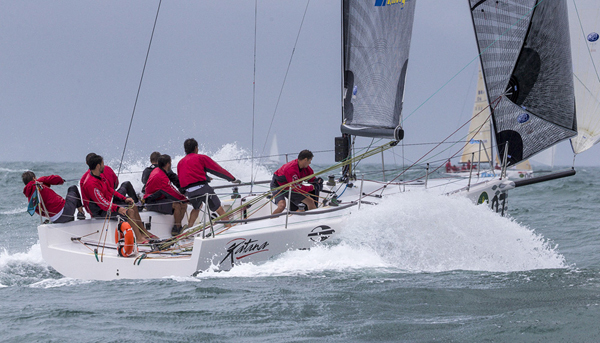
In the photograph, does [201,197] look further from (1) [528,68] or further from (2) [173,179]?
(1) [528,68]

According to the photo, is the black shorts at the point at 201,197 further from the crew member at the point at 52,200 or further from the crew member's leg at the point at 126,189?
the crew member at the point at 52,200

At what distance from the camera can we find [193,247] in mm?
5461

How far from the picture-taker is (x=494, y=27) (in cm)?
767

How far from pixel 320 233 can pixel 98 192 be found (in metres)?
2.56

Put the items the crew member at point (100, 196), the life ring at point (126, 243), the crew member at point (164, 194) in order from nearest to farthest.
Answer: the life ring at point (126, 243), the crew member at point (100, 196), the crew member at point (164, 194)

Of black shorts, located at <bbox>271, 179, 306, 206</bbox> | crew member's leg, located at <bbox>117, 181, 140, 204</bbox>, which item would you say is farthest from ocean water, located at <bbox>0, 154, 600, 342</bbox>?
crew member's leg, located at <bbox>117, 181, 140, 204</bbox>

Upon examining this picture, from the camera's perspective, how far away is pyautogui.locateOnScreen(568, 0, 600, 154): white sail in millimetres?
7902

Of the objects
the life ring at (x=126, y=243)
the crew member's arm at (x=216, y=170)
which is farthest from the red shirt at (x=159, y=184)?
the life ring at (x=126, y=243)

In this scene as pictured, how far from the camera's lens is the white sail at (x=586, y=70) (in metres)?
7.90

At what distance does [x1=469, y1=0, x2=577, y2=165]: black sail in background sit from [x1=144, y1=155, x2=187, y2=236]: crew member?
4.33 m

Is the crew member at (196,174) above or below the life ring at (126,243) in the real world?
above

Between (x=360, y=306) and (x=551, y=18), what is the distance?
17.2 feet

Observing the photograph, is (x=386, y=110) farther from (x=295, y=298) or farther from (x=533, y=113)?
(x=295, y=298)

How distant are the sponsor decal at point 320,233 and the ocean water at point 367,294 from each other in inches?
4.4
